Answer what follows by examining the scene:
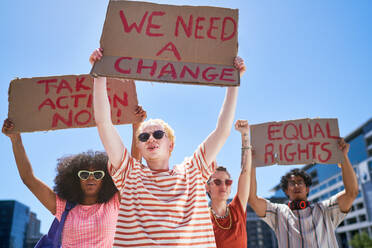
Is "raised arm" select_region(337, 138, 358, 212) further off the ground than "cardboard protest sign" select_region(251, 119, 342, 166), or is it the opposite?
"cardboard protest sign" select_region(251, 119, 342, 166)

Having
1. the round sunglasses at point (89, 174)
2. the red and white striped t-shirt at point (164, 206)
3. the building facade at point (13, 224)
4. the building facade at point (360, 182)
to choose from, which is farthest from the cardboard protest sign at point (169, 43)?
the building facade at point (13, 224)

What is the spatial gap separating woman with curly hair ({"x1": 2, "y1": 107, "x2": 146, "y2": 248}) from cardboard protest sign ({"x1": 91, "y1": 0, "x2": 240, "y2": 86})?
42.4 inches

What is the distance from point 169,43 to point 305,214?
2.71 meters

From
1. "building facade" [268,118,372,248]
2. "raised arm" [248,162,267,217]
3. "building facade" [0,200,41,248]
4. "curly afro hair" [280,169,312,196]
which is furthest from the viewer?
"building facade" [0,200,41,248]

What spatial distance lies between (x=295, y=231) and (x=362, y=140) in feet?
221

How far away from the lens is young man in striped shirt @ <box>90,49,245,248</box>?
2008 mm

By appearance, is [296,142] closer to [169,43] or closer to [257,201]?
[257,201]

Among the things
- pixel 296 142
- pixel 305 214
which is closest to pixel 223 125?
pixel 305 214

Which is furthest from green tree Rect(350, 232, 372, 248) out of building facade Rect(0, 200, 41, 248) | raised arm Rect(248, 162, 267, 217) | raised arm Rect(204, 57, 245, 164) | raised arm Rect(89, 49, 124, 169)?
building facade Rect(0, 200, 41, 248)

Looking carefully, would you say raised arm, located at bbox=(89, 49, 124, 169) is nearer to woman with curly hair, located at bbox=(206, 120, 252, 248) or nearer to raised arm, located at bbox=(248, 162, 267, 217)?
woman with curly hair, located at bbox=(206, 120, 252, 248)

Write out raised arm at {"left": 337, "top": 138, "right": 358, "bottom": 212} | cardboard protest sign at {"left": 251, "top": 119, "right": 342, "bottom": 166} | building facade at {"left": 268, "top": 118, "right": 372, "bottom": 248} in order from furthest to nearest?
building facade at {"left": 268, "top": 118, "right": 372, "bottom": 248} < cardboard protest sign at {"left": 251, "top": 119, "right": 342, "bottom": 166} < raised arm at {"left": 337, "top": 138, "right": 358, "bottom": 212}

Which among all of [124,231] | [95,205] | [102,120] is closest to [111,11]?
[102,120]

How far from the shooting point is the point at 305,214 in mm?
3979

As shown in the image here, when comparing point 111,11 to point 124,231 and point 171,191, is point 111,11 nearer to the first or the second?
point 171,191
